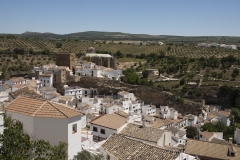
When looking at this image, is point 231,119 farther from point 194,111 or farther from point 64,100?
point 64,100

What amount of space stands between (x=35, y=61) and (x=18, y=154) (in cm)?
6163

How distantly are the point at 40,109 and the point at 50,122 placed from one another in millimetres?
685

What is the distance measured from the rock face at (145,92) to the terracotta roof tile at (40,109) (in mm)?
28518

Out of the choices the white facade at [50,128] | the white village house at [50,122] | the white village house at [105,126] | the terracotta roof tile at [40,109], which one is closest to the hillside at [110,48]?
the white village house at [105,126]

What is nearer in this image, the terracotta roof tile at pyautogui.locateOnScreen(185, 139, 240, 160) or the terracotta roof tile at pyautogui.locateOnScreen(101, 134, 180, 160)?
the terracotta roof tile at pyautogui.locateOnScreen(101, 134, 180, 160)

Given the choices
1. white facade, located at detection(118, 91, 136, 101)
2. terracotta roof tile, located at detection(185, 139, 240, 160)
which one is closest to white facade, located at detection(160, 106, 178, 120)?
white facade, located at detection(118, 91, 136, 101)

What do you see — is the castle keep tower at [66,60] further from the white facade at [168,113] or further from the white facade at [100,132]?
the white facade at [100,132]

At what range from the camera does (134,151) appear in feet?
39.6

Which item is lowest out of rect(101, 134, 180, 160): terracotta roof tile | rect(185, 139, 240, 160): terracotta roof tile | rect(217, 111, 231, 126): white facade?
rect(217, 111, 231, 126): white facade

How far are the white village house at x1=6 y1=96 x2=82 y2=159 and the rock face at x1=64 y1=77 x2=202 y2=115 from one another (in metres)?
29.0

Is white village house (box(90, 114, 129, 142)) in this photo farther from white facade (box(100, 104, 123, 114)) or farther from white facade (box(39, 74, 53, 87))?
white facade (box(39, 74, 53, 87))

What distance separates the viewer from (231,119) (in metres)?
38.1

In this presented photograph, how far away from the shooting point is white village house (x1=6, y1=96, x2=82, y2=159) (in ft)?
33.2

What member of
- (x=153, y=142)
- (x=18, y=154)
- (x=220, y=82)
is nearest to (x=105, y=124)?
(x=153, y=142)
